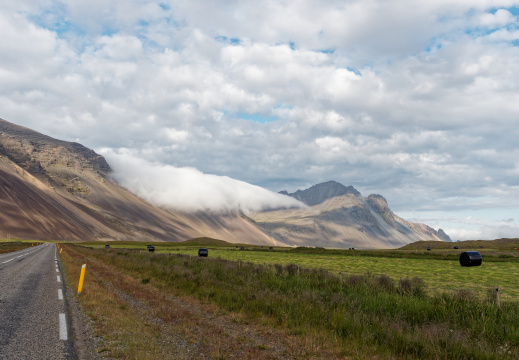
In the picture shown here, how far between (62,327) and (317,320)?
8445 mm

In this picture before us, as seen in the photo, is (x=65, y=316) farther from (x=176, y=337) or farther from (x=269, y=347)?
(x=269, y=347)

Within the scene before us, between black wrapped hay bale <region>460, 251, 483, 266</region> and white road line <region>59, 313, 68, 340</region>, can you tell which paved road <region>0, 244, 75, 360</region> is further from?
black wrapped hay bale <region>460, 251, 483, 266</region>

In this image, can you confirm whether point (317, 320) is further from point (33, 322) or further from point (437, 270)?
point (437, 270)

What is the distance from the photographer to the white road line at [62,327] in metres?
10.1

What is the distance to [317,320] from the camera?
492 inches

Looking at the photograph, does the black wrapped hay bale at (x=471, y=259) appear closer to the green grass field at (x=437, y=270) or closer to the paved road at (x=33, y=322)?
the green grass field at (x=437, y=270)

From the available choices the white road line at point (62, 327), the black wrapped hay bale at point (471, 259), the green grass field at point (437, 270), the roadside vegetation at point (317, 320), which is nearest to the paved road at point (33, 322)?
the white road line at point (62, 327)

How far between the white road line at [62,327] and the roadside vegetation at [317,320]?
94cm

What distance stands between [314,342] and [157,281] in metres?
14.1

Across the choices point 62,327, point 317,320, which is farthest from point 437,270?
point 62,327

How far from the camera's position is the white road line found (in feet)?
33.2

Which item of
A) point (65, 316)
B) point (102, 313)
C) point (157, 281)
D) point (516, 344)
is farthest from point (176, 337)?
point (157, 281)

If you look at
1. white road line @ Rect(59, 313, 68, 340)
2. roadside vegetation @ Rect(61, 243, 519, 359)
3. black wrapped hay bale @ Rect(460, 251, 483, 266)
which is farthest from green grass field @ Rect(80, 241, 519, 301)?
white road line @ Rect(59, 313, 68, 340)

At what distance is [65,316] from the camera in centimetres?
1247
